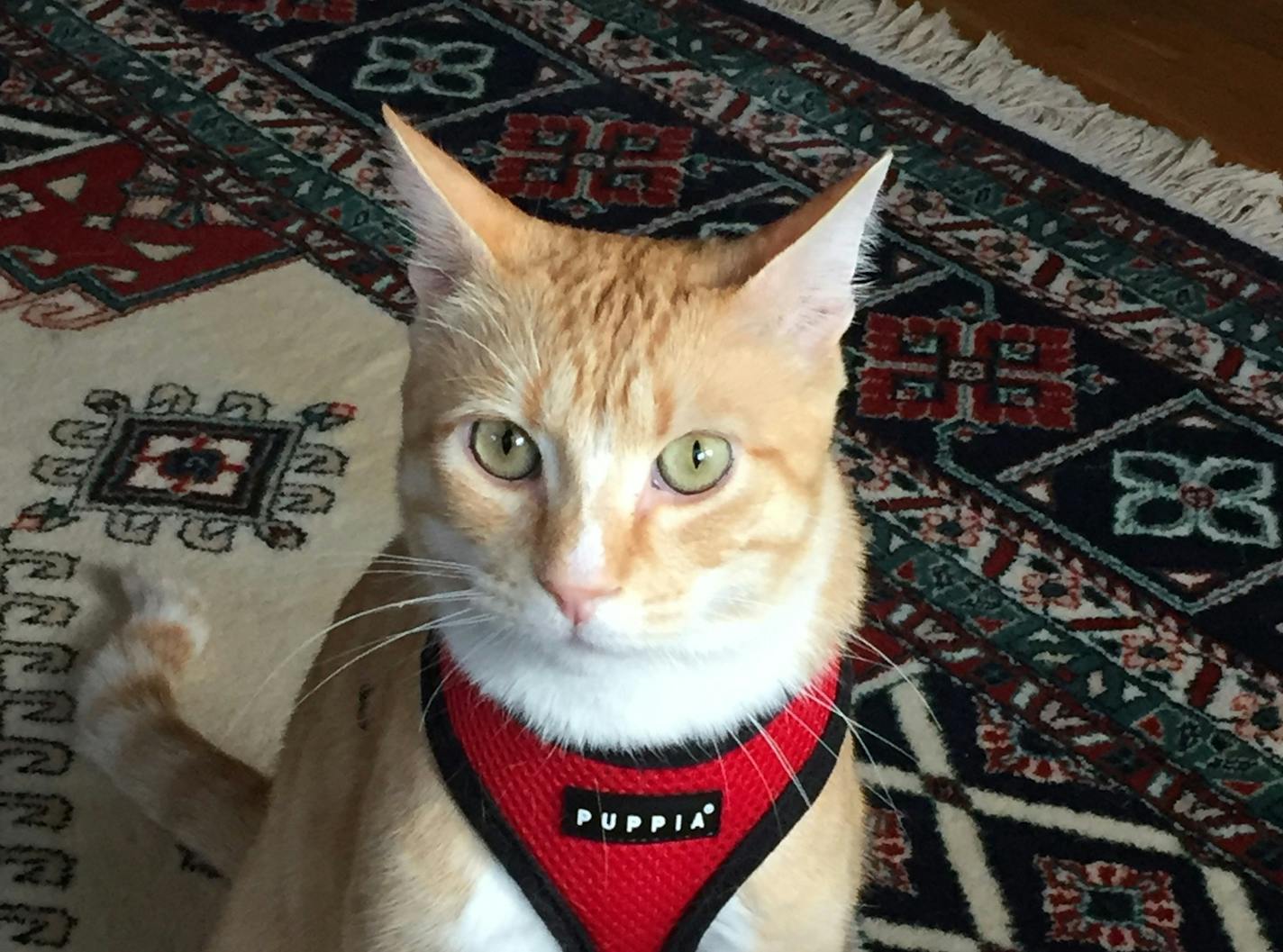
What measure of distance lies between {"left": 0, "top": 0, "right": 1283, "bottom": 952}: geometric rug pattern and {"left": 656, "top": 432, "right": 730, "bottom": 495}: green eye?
673 millimetres

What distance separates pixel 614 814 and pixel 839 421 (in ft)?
3.30

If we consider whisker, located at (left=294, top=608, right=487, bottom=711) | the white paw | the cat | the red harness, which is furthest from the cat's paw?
the red harness

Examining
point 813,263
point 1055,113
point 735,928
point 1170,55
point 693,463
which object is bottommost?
point 735,928

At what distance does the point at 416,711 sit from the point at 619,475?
0.25 meters

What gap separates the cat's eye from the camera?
0.84 m

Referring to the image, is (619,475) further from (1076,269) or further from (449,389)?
(1076,269)

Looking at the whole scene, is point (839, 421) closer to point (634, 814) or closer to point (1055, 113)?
point (1055, 113)

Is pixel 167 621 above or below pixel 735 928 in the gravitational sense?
above

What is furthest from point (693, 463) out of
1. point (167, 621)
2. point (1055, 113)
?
point (1055, 113)

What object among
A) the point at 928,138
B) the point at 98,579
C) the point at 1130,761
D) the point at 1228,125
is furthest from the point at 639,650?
the point at 1228,125

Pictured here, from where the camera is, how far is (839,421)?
182 cm

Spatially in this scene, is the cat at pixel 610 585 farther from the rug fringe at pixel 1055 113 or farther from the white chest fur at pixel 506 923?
the rug fringe at pixel 1055 113

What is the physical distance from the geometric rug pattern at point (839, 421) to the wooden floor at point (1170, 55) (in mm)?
288

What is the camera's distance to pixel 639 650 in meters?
Answer: 0.82
